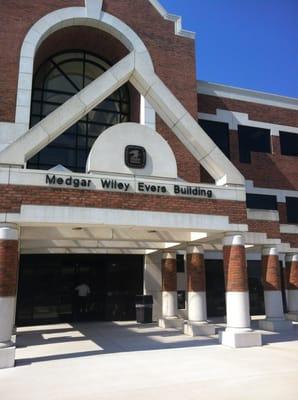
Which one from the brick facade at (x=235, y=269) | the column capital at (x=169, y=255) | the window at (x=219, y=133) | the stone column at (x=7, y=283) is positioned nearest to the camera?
the stone column at (x=7, y=283)

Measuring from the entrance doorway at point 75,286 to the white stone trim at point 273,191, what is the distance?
7968 millimetres

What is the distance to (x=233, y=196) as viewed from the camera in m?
13.0

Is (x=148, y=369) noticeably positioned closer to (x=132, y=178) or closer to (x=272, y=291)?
(x=132, y=178)

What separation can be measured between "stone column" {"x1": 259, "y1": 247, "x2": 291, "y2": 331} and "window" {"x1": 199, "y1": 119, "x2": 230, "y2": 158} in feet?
25.7

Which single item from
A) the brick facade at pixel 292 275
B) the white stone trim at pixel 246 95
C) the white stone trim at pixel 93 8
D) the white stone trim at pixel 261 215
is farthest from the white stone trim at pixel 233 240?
the white stone trim at pixel 93 8

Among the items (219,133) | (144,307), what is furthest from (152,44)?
(144,307)

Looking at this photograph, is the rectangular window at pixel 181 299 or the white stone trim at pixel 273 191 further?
the white stone trim at pixel 273 191

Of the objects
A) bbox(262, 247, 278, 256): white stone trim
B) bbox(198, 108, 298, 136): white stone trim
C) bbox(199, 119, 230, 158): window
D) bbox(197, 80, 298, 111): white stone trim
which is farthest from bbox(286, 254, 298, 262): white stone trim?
bbox(197, 80, 298, 111): white stone trim

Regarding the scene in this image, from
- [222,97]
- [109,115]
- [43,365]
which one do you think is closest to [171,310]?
[43,365]

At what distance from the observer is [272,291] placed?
1758 centimetres

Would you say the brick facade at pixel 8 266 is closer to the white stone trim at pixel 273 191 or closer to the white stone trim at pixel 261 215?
the white stone trim at pixel 261 215

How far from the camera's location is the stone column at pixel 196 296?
15250mm

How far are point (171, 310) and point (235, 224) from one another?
276 inches

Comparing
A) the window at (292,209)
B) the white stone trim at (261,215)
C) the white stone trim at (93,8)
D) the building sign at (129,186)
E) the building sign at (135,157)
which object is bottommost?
the building sign at (129,186)
